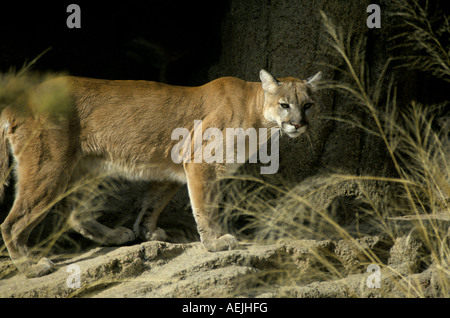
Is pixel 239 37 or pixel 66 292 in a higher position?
pixel 239 37

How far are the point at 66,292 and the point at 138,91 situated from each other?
1.73m

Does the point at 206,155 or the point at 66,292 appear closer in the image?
the point at 66,292

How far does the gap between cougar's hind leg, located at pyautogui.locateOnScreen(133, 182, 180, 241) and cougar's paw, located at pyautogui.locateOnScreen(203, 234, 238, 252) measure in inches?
24.6

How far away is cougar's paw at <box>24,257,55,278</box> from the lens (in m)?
3.79

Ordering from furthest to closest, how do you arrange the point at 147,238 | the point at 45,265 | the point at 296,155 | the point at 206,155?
the point at 296,155
the point at 147,238
the point at 206,155
the point at 45,265

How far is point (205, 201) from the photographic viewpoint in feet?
13.6

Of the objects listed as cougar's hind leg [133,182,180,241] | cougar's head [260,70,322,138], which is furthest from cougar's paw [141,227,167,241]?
cougar's head [260,70,322,138]

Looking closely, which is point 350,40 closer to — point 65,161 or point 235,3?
point 235,3

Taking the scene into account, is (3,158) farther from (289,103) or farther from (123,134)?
(289,103)

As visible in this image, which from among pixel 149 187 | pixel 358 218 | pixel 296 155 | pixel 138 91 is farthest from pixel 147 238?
pixel 358 218

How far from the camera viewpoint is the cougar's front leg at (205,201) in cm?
412

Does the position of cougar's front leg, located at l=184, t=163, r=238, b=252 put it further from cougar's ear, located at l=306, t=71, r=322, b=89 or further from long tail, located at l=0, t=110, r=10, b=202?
long tail, located at l=0, t=110, r=10, b=202

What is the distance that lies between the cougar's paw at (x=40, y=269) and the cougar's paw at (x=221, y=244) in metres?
1.19

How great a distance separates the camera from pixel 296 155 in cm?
488
